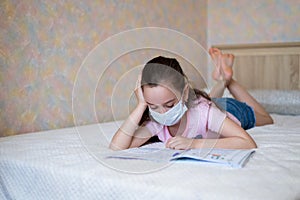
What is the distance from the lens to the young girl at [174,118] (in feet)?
3.44

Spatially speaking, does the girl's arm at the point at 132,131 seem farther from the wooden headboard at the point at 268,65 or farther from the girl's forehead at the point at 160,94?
the wooden headboard at the point at 268,65

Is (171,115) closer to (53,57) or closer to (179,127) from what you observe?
(179,127)

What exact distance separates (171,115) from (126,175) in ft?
1.08

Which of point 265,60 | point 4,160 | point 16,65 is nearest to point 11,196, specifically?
point 4,160

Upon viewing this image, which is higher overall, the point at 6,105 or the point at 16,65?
the point at 16,65

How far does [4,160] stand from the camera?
102 cm

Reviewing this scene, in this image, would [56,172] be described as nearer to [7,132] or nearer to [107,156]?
[107,156]

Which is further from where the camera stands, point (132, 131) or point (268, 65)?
point (268, 65)

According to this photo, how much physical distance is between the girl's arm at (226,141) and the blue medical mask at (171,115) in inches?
2.6

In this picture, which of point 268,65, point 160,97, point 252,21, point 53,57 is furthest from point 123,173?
point 252,21

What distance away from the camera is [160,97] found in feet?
3.42

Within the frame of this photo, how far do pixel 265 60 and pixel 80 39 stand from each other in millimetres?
1152

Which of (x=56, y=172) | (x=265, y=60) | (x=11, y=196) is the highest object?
(x=56, y=172)

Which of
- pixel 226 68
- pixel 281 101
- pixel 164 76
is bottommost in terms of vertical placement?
pixel 281 101
